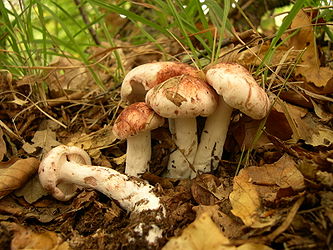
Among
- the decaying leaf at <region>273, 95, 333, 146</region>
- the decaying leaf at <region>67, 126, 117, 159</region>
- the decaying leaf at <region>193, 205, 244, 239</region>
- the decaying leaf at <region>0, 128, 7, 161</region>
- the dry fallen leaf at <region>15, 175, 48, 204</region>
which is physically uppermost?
the decaying leaf at <region>0, 128, 7, 161</region>

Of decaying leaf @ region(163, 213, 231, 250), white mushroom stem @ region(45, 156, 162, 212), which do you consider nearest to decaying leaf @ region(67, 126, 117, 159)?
white mushroom stem @ region(45, 156, 162, 212)

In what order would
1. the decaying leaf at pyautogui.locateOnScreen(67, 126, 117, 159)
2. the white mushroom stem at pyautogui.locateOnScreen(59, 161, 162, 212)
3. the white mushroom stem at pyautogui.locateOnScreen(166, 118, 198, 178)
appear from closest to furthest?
the white mushroom stem at pyautogui.locateOnScreen(59, 161, 162, 212), the white mushroom stem at pyautogui.locateOnScreen(166, 118, 198, 178), the decaying leaf at pyautogui.locateOnScreen(67, 126, 117, 159)

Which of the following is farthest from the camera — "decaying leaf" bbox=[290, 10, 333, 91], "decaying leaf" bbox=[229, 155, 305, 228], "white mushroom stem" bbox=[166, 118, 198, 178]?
"decaying leaf" bbox=[290, 10, 333, 91]

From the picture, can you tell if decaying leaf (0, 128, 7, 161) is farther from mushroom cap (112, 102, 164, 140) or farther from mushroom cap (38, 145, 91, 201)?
mushroom cap (112, 102, 164, 140)

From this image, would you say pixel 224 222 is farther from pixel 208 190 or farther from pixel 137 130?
pixel 137 130

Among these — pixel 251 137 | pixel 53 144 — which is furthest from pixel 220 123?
pixel 53 144

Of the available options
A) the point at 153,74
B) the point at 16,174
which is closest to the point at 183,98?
the point at 153,74

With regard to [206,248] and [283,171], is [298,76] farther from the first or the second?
[206,248]

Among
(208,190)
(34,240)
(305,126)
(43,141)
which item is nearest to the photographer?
(34,240)
